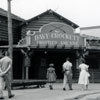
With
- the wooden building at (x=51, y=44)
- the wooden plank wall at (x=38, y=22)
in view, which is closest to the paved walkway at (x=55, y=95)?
the wooden building at (x=51, y=44)

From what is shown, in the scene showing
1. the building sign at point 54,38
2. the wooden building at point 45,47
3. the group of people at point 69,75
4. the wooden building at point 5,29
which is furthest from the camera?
the wooden building at point 5,29

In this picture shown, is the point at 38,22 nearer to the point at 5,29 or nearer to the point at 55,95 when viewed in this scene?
the point at 5,29

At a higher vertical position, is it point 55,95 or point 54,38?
point 54,38

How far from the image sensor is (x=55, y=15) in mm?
37156

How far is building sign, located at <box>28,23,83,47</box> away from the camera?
1146 inches

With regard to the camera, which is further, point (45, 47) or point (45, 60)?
point (45, 60)

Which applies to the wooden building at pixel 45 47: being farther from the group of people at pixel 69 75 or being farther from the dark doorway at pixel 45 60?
the group of people at pixel 69 75

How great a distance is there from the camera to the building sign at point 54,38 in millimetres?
29109

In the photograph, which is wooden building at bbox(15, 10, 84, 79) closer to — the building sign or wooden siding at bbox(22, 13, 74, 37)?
the building sign

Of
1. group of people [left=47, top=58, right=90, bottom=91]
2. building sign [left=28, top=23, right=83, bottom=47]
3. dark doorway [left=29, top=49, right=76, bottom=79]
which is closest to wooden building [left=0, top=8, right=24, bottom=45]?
dark doorway [left=29, top=49, right=76, bottom=79]

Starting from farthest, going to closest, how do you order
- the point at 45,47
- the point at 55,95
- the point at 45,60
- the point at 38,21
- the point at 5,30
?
the point at 38,21 < the point at 5,30 < the point at 45,60 < the point at 45,47 < the point at 55,95

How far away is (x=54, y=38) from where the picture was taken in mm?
29484

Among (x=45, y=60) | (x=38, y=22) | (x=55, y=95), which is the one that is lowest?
(x=55, y=95)

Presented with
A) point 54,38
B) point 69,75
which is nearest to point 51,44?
point 54,38
